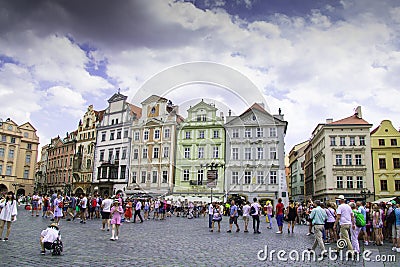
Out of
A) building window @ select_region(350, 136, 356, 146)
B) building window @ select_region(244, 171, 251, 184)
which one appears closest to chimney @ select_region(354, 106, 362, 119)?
building window @ select_region(350, 136, 356, 146)

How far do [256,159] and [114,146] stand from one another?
67.4 feet

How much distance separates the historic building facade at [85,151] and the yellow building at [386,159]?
3872 cm

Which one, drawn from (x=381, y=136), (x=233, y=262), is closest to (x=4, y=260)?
(x=233, y=262)

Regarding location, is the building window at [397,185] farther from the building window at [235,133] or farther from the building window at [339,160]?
the building window at [235,133]

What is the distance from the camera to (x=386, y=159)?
1732 inches

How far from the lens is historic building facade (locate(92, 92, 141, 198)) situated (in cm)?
4866

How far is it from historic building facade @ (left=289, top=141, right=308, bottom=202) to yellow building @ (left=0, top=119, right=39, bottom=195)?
51.4m

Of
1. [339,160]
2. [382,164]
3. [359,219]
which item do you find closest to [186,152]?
[339,160]

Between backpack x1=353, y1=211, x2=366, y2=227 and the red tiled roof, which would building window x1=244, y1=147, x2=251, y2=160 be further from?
backpack x1=353, y1=211, x2=366, y2=227

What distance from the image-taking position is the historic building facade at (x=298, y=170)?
72375 millimetres

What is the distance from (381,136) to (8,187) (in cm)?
5815

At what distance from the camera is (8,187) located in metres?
60.9

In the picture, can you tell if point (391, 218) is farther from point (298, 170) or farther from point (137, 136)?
point (298, 170)

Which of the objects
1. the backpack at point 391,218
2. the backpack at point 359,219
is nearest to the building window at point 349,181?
the backpack at point 391,218
